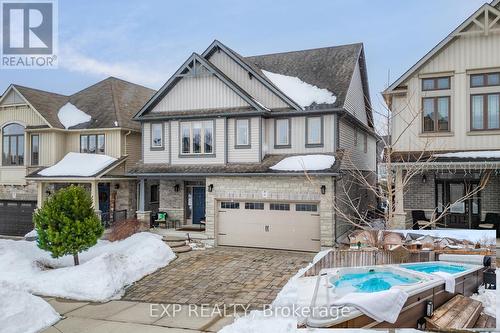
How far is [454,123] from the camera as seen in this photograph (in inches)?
567

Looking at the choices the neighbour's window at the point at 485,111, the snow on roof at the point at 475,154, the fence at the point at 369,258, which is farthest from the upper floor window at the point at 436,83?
the fence at the point at 369,258

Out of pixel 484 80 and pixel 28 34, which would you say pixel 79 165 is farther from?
pixel 484 80

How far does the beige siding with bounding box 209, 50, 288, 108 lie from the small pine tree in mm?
8519

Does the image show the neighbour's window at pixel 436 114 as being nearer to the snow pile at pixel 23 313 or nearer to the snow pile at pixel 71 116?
the snow pile at pixel 23 313

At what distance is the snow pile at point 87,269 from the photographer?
11672 mm

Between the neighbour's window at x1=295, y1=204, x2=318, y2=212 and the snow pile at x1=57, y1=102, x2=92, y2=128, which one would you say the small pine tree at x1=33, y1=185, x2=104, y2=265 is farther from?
the snow pile at x1=57, y1=102, x2=92, y2=128

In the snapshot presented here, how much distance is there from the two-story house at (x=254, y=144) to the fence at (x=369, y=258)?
4201mm

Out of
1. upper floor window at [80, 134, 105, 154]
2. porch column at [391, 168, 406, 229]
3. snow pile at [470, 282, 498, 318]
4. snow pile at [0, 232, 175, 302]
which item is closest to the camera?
snow pile at [470, 282, 498, 318]

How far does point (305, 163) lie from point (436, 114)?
5138 millimetres

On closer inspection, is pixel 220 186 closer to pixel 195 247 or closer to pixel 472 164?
pixel 195 247

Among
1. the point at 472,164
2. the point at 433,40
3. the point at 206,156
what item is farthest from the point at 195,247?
the point at 433,40

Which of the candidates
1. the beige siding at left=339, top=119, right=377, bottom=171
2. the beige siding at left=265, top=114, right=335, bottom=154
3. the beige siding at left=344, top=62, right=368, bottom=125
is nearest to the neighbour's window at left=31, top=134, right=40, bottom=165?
the beige siding at left=265, top=114, right=335, bottom=154

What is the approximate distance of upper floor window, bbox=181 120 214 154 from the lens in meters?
18.0

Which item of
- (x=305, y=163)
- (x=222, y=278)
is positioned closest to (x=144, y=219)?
(x=222, y=278)
